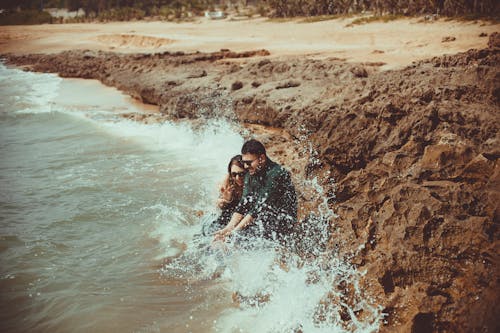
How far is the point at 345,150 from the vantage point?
457 centimetres

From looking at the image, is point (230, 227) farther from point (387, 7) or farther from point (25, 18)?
point (25, 18)

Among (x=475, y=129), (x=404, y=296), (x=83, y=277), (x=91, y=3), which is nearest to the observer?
(x=404, y=296)

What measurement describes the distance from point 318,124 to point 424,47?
31.4 ft

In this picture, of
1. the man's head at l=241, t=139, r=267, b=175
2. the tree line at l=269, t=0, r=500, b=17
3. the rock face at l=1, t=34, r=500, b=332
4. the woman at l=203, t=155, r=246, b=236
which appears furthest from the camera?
the tree line at l=269, t=0, r=500, b=17

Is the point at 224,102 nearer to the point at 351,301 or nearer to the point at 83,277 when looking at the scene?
the point at 83,277

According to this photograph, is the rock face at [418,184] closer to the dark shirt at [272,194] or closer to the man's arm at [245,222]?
the dark shirt at [272,194]

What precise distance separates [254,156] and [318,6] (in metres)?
31.0

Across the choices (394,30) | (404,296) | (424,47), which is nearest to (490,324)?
(404,296)

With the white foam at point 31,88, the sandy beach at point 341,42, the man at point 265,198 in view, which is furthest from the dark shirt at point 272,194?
the white foam at point 31,88

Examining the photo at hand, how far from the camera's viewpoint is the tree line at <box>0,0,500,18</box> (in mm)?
18172

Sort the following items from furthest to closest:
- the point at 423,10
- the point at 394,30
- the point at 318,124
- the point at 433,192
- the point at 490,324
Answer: the point at 423,10, the point at 394,30, the point at 318,124, the point at 433,192, the point at 490,324

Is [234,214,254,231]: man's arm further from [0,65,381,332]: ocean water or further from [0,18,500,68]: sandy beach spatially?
[0,18,500,68]: sandy beach

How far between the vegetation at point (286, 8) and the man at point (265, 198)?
16.0 m

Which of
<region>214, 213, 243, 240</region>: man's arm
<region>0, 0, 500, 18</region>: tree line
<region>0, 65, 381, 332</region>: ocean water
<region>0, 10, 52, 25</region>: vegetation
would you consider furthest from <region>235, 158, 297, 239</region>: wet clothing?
<region>0, 10, 52, 25</region>: vegetation
